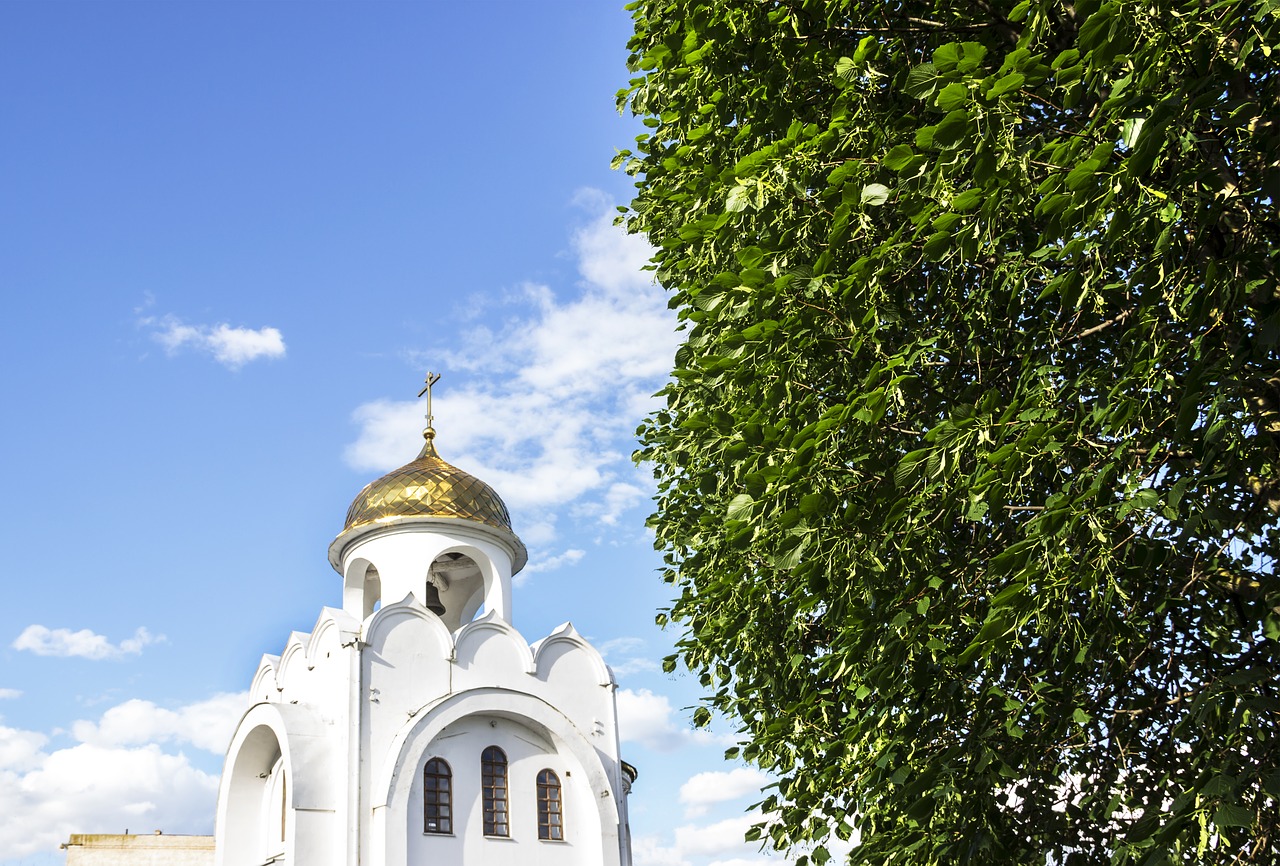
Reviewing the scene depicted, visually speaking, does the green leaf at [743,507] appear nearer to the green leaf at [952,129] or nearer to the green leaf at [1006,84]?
the green leaf at [952,129]

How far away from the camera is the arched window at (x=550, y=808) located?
15117 mm

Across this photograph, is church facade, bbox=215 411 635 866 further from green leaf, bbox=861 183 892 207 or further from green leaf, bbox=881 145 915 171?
green leaf, bbox=881 145 915 171

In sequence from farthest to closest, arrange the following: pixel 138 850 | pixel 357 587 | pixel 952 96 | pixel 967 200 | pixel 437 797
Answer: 1. pixel 138 850
2. pixel 357 587
3. pixel 437 797
4. pixel 967 200
5. pixel 952 96

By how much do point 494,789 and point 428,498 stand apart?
4516 millimetres

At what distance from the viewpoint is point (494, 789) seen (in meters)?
15.0

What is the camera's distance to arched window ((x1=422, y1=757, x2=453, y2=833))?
47.0ft

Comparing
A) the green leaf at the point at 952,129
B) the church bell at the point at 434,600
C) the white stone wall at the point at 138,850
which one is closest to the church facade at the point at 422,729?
the church bell at the point at 434,600

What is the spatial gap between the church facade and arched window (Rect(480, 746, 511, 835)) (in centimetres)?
2

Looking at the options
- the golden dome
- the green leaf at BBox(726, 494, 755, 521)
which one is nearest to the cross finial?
the golden dome

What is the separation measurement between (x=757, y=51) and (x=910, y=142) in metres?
1.03

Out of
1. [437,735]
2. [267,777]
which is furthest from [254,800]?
[437,735]

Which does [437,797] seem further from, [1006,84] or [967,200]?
[1006,84]

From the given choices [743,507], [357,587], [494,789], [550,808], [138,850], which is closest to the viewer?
[743,507]

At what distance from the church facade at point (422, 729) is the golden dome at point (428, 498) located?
0.09 feet
